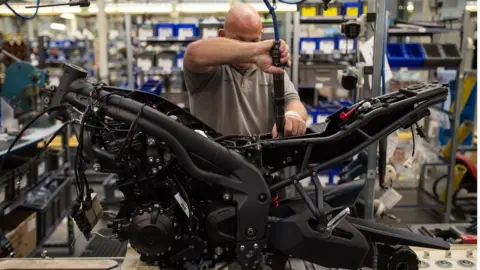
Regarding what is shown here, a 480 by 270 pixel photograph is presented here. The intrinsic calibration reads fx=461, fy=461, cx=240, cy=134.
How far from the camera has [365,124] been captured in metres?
1.66

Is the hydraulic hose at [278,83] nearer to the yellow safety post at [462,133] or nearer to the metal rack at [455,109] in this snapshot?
the metal rack at [455,109]

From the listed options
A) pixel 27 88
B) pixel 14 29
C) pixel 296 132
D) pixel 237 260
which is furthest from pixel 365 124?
pixel 14 29

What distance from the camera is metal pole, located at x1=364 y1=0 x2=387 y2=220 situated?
2193mm

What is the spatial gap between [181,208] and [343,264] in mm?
629

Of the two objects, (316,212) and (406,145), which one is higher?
(316,212)

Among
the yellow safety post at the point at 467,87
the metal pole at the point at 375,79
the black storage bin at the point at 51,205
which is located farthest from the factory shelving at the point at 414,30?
the black storage bin at the point at 51,205

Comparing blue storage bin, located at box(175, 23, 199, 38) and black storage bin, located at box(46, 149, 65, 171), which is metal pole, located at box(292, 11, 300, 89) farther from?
black storage bin, located at box(46, 149, 65, 171)

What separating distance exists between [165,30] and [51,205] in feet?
8.53

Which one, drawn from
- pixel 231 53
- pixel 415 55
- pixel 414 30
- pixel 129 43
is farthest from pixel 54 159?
pixel 414 30

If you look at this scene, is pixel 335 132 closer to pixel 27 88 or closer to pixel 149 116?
pixel 149 116

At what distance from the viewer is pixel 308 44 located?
5.51 metres

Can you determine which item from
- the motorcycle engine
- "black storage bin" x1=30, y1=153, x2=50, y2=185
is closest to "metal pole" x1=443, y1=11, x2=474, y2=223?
Result: the motorcycle engine

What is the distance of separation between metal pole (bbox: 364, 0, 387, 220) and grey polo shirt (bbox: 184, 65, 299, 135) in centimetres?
42

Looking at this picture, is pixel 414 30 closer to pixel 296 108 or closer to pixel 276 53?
pixel 296 108
